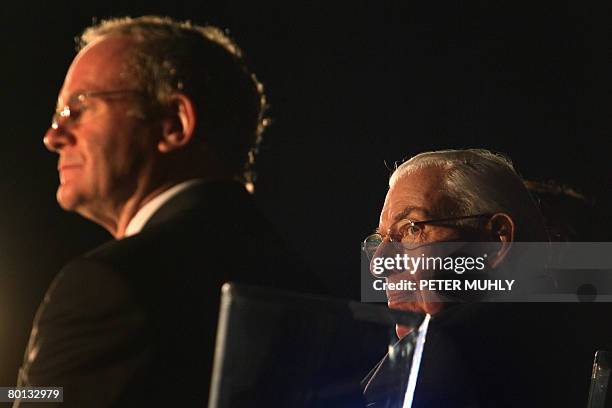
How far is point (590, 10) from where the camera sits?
9.09 ft

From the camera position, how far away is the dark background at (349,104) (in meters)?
2.22

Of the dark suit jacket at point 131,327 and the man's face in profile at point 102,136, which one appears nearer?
the dark suit jacket at point 131,327

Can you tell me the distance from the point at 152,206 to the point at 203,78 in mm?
225

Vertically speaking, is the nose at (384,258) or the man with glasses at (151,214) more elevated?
the nose at (384,258)

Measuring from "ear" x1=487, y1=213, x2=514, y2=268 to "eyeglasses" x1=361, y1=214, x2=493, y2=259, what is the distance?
0.08 feet

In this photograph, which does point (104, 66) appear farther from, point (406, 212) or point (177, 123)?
point (406, 212)

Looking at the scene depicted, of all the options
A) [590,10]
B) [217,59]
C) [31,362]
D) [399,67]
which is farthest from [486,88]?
[31,362]

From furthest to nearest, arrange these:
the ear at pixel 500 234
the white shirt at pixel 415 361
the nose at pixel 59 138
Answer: the ear at pixel 500 234, the nose at pixel 59 138, the white shirt at pixel 415 361

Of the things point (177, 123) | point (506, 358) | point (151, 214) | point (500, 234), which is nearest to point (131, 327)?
point (151, 214)

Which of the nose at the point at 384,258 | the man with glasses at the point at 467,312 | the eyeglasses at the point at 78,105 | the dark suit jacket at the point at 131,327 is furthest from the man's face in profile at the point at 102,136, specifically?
the nose at the point at 384,258

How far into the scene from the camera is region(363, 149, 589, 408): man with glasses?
1.49 meters

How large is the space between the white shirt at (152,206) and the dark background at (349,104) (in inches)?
40.3

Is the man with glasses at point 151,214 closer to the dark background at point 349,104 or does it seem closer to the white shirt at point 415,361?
the white shirt at point 415,361

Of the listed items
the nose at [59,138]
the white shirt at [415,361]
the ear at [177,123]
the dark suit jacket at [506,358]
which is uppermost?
the ear at [177,123]
